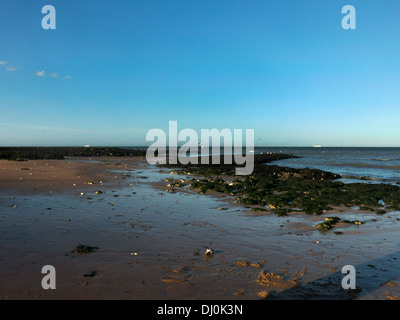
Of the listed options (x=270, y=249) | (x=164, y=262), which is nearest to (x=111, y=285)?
(x=164, y=262)

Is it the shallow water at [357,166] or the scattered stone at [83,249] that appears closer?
the scattered stone at [83,249]

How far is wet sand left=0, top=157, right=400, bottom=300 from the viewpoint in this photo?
626 cm

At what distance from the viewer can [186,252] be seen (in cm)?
847

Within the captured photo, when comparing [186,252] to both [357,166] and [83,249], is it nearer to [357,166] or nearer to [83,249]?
[83,249]

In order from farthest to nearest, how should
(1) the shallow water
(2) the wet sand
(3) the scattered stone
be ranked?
(1) the shallow water < (3) the scattered stone < (2) the wet sand

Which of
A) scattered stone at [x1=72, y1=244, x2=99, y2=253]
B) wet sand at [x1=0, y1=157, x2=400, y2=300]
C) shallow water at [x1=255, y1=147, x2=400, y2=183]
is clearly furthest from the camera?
shallow water at [x1=255, y1=147, x2=400, y2=183]

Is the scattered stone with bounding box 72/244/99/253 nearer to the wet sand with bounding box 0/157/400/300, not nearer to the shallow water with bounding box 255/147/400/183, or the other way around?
the wet sand with bounding box 0/157/400/300

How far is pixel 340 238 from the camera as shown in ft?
33.7

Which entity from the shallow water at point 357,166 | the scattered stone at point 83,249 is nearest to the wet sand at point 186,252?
the scattered stone at point 83,249

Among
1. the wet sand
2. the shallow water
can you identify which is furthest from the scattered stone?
the shallow water

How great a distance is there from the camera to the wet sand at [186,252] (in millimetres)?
6258

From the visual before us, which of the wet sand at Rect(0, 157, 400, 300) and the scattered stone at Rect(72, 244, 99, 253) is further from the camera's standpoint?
the scattered stone at Rect(72, 244, 99, 253)

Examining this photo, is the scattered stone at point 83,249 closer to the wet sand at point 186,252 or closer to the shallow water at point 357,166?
the wet sand at point 186,252
